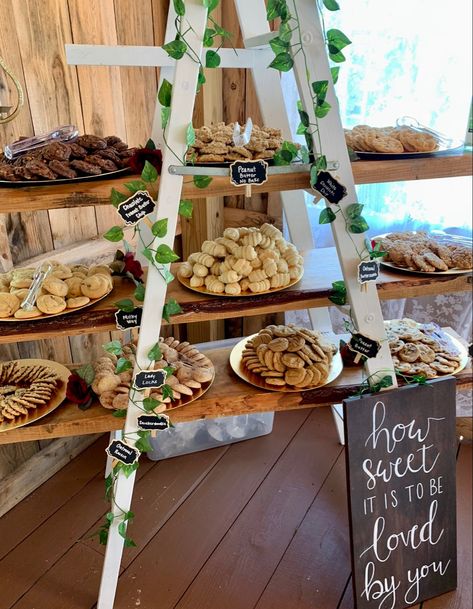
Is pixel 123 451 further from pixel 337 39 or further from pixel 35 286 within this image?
pixel 337 39

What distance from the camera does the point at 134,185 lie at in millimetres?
1007

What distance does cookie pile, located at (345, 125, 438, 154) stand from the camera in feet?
3.61

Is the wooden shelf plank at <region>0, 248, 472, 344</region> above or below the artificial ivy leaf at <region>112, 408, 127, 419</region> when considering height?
above

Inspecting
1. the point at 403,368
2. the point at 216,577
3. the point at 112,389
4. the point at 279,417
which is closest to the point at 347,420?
the point at 403,368

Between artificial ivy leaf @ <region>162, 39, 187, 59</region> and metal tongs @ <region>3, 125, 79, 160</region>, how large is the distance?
380 millimetres

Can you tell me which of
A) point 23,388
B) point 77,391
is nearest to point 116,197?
point 77,391

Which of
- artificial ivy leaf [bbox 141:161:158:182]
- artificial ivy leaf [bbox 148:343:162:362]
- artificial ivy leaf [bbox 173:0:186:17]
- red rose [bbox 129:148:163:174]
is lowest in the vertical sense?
artificial ivy leaf [bbox 148:343:162:362]

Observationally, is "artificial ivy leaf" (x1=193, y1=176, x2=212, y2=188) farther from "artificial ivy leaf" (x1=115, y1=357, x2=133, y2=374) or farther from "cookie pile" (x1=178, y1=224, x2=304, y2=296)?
"artificial ivy leaf" (x1=115, y1=357, x2=133, y2=374)

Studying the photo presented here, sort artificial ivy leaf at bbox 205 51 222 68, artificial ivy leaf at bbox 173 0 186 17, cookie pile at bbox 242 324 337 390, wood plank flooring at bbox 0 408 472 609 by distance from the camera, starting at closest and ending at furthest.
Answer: artificial ivy leaf at bbox 173 0 186 17, artificial ivy leaf at bbox 205 51 222 68, cookie pile at bbox 242 324 337 390, wood plank flooring at bbox 0 408 472 609

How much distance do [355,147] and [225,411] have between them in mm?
714

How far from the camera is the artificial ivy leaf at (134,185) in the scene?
100 cm

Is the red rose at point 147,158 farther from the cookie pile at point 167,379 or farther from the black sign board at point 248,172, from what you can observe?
the cookie pile at point 167,379

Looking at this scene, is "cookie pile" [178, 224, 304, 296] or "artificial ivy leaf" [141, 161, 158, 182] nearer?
"artificial ivy leaf" [141, 161, 158, 182]

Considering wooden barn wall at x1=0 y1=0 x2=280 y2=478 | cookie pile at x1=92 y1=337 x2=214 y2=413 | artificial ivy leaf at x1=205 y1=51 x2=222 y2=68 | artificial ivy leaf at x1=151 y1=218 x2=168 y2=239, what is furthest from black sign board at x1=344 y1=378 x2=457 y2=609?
wooden barn wall at x1=0 y1=0 x2=280 y2=478
